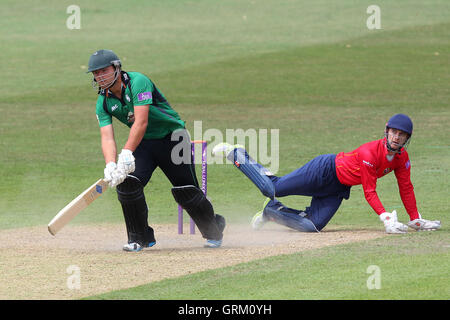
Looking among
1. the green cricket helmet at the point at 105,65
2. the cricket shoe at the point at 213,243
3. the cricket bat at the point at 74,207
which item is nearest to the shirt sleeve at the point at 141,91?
the green cricket helmet at the point at 105,65

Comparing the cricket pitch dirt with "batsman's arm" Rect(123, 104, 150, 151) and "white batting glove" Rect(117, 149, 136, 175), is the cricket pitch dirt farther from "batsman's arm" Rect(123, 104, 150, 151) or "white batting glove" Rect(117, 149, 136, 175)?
"batsman's arm" Rect(123, 104, 150, 151)

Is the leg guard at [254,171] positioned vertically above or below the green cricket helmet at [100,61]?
below

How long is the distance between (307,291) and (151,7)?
3005cm

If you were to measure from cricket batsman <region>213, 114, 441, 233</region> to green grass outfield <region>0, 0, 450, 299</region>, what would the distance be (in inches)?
21.5

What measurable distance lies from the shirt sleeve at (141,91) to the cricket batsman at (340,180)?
1684mm

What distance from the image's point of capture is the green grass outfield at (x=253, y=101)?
24.4ft

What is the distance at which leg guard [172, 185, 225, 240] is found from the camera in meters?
8.66

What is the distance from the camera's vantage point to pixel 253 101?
21.5m

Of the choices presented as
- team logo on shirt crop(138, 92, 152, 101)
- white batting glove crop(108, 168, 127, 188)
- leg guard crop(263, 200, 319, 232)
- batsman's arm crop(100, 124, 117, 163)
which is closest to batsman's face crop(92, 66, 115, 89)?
team logo on shirt crop(138, 92, 152, 101)

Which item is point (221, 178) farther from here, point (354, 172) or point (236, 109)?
point (236, 109)

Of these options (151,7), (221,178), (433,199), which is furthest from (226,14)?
(433,199)

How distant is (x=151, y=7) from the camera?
35.7 meters

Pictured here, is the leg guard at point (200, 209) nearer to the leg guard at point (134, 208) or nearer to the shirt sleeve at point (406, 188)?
the leg guard at point (134, 208)

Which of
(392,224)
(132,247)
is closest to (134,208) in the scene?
(132,247)
